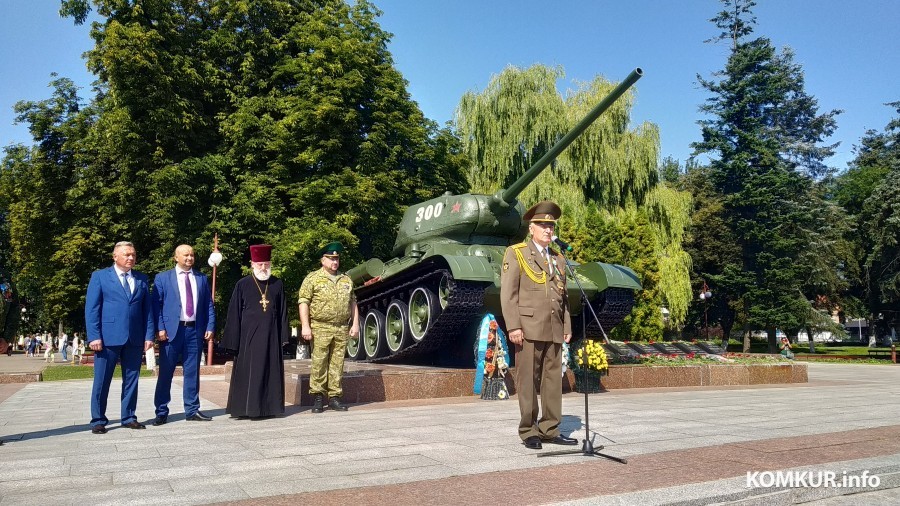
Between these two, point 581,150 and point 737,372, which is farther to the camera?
point 581,150

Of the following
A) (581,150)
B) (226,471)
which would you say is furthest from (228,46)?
(226,471)

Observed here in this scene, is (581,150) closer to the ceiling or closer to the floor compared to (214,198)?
closer to the ceiling

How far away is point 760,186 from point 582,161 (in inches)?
606

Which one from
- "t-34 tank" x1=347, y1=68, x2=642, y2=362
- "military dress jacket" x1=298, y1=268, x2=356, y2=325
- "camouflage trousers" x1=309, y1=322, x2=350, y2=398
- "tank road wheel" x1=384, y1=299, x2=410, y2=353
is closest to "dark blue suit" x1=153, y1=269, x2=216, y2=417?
"military dress jacket" x1=298, y1=268, x2=356, y2=325

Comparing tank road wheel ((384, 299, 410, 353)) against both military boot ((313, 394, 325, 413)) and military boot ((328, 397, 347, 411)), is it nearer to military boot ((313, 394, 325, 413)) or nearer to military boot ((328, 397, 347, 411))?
military boot ((328, 397, 347, 411))

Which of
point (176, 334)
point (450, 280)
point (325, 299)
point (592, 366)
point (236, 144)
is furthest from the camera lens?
point (236, 144)

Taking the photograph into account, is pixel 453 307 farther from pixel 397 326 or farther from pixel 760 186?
pixel 760 186

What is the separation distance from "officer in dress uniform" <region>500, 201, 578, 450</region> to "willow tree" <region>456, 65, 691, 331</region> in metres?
21.8

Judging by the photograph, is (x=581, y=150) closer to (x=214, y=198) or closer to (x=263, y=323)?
(x=214, y=198)

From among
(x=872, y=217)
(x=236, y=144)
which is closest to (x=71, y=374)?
(x=236, y=144)

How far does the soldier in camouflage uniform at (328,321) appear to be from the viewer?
8289mm

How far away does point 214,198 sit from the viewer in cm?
2441

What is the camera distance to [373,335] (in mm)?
16234

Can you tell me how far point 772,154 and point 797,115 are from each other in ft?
33.2
